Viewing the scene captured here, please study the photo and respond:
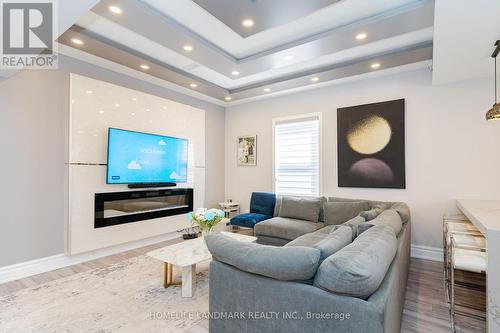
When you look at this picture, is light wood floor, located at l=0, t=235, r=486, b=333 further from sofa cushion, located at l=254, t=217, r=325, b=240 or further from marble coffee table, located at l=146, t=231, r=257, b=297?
sofa cushion, located at l=254, t=217, r=325, b=240

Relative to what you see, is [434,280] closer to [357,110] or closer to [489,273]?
[489,273]

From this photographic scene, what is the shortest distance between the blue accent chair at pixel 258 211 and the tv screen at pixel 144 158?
1.43m

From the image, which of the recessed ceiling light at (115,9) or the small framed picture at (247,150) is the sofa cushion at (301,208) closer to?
the small framed picture at (247,150)

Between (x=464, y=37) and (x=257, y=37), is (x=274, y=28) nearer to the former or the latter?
(x=257, y=37)

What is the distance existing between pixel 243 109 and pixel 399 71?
3.15 meters

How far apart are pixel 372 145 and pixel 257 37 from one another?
2.53 m

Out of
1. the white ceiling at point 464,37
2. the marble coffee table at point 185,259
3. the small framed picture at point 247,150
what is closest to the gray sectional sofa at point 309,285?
the marble coffee table at point 185,259

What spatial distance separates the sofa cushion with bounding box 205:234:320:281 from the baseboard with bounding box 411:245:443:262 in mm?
3303

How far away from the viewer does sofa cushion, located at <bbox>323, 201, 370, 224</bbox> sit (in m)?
3.80

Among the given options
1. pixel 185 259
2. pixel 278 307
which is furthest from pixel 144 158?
pixel 278 307

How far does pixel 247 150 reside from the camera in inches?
224

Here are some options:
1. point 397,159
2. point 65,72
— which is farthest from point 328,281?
point 65,72

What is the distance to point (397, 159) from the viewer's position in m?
3.90

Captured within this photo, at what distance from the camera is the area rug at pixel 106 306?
212cm
